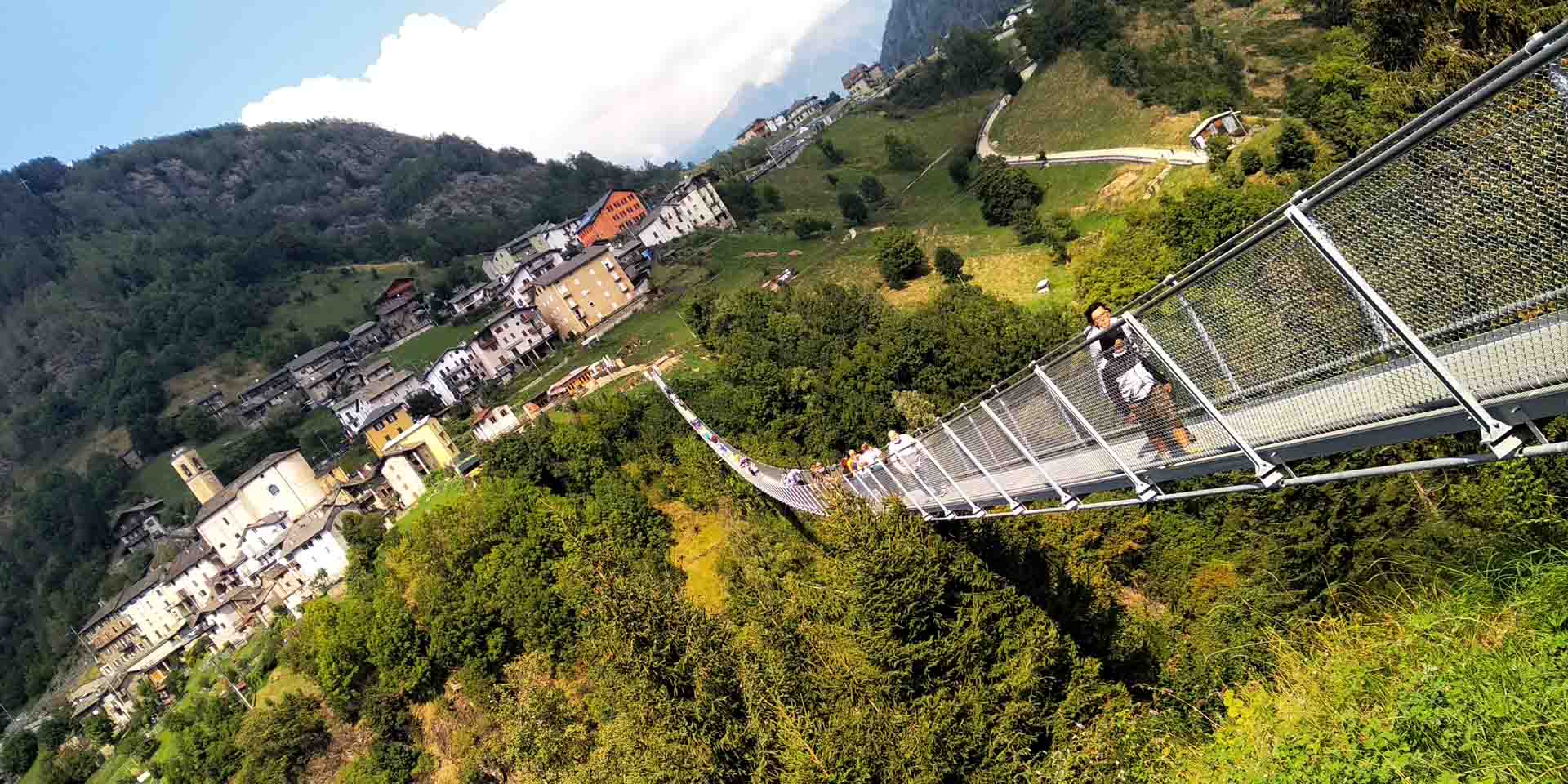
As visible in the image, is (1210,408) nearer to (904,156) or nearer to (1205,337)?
(1205,337)

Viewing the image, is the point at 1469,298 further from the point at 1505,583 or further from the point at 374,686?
the point at 374,686

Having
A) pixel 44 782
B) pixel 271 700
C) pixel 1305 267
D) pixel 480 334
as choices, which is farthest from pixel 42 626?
pixel 1305 267

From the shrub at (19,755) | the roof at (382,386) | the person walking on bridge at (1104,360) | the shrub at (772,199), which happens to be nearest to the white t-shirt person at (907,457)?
the person walking on bridge at (1104,360)

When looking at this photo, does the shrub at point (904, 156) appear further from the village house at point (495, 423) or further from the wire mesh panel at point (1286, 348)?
the wire mesh panel at point (1286, 348)

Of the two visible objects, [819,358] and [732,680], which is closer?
[732,680]

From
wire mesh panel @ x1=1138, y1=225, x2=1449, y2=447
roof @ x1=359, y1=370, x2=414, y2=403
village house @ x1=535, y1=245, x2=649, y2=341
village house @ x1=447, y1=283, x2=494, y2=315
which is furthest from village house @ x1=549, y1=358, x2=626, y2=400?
wire mesh panel @ x1=1138, y1=225, x2=1449, y2=447

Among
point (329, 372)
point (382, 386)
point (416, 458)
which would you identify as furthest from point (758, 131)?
point (416, 458)
